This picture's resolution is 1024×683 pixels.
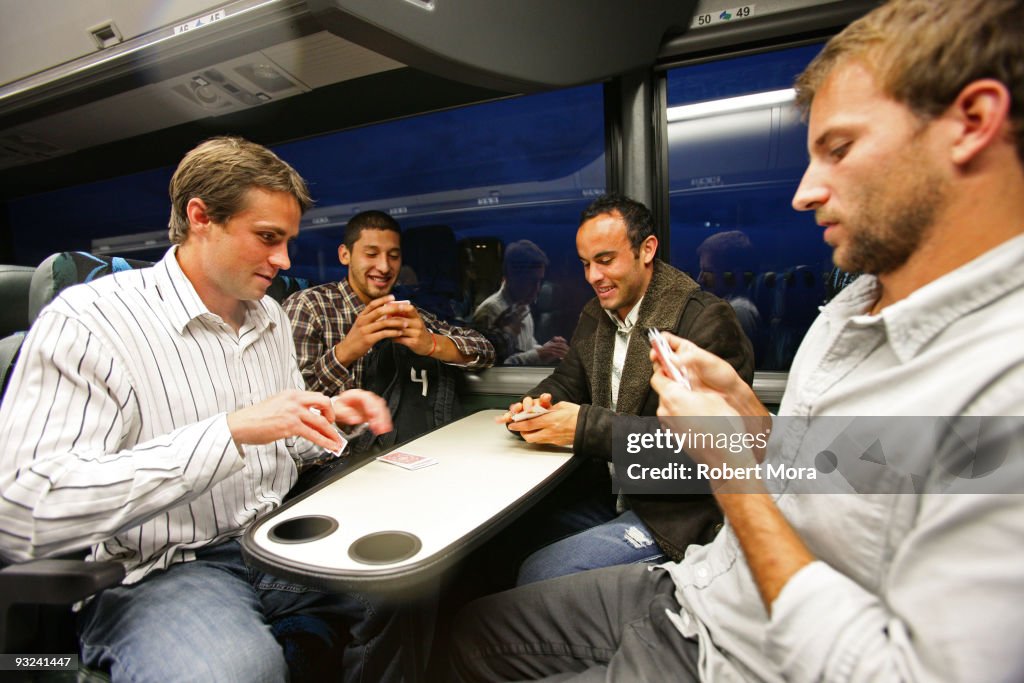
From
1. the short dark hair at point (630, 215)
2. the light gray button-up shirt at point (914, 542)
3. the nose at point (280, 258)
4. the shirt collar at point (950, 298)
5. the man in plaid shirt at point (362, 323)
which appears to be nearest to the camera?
the light gray button-up shirt at point (914, 542)

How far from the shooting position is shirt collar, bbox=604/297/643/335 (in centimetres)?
205

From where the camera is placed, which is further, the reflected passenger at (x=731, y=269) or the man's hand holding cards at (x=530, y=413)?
the reflected passenger at (x=731, y=269)

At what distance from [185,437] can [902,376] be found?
1.46m

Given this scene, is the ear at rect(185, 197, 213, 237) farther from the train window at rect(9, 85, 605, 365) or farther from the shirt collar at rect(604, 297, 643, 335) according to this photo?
the shirt collar at rect(604, 297, 643, 335)

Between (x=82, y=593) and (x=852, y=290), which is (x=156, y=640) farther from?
(x=852, y=290)

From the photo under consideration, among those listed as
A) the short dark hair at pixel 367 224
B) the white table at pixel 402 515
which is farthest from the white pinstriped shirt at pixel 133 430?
the short dark hair at pixel 367 224

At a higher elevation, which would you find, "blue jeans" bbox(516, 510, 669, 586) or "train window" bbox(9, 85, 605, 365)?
"train window" bbox(9, 85, 605, 365)

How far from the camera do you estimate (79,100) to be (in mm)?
2732

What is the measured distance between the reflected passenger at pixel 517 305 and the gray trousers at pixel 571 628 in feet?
5.56

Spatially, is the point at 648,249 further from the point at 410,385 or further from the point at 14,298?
the point at 14,298

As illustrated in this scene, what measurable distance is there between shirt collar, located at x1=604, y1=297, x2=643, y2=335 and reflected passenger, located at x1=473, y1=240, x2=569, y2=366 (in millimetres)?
845

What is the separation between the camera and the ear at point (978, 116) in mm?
744

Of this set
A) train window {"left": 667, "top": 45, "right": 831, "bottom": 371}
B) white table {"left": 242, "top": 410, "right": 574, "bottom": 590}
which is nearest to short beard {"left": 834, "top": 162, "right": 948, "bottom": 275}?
white table {"left": 242, "top": 410, "right": 574, "bottom": 590}

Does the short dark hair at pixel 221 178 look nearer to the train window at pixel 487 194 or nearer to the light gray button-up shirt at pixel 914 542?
the train window at pixel 487 194
